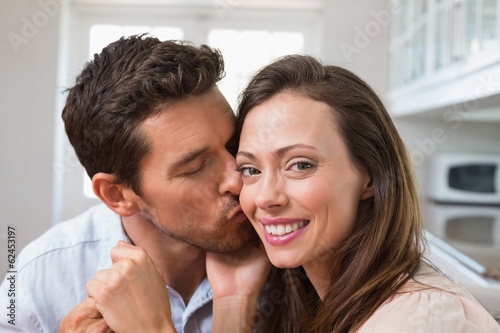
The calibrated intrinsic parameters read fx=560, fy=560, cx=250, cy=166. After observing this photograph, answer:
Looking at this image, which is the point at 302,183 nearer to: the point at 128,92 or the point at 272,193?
the point at 272,193

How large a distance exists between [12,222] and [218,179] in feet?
7.82

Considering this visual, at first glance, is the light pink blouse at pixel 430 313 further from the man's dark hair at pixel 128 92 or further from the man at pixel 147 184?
the man's dark hair at pixel 128 92

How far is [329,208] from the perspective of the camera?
0.89 m

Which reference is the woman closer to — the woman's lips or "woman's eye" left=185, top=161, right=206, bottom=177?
the woman's lips

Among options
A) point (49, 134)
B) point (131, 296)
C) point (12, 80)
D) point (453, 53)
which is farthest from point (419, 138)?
point (131, 296)

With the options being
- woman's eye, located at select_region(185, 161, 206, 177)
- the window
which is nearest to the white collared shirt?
woman's eye, located at select_region(185, 161, 206, 177)

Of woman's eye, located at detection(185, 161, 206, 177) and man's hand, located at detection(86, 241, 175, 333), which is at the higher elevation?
woman's eye, located at detection(185, 161, 206, 177)

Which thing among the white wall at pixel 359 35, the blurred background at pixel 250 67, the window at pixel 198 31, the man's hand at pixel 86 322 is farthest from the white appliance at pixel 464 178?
the man's hand at pixel 86 322

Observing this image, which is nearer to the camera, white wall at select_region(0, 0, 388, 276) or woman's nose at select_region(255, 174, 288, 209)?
woman's nose at select_region(255, 174, 288, 209)

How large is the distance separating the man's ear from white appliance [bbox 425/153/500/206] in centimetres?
231

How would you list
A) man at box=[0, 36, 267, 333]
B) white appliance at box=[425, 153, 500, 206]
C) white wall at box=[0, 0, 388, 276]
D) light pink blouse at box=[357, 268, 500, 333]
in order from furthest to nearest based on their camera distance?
white wall at box=[0, 0, 388, 276] < white appliance at box=[425, 153, 500, 206] < man at box=[0, 36, 267, 333] < light pink blouse at box=[357, 268, 500, 333]

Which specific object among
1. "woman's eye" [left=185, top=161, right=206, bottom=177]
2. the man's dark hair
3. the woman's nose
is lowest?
the woman's nose

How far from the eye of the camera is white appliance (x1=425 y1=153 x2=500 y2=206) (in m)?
2.96

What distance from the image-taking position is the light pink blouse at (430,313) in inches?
28.7
